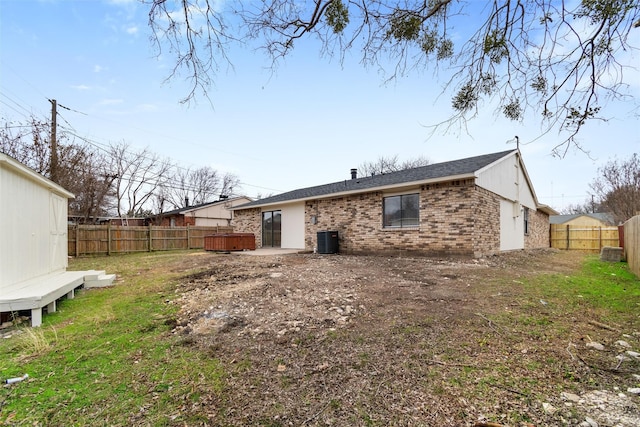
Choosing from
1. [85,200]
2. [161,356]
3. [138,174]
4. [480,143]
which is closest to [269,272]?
[161,356]

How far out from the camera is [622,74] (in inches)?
127

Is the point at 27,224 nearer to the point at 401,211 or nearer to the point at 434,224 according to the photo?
the point at 401,211

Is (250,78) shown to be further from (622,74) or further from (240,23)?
(622,74)

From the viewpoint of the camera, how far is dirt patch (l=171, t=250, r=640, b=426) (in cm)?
214

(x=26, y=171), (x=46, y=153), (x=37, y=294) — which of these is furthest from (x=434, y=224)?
(x=46, y=153)

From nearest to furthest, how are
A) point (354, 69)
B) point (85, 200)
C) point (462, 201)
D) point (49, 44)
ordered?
1. point (354, 69)
2. point (49, 44)
3. point (462, 201)
4. point (85, 200)

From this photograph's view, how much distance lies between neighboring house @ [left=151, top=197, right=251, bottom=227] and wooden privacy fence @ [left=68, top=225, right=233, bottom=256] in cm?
594

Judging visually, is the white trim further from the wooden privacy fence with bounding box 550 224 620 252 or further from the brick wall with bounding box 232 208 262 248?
the wooden privacy fence with bounding box 550 224 620 252

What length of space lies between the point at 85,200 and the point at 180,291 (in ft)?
57.5

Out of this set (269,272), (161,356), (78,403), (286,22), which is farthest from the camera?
(269,272)

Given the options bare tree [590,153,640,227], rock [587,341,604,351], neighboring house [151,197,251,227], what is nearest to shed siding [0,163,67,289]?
rock [587,341,604,351]

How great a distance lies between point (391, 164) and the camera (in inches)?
1453

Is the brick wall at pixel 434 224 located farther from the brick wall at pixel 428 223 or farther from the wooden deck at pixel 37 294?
the wooden deck at pixel 37 294

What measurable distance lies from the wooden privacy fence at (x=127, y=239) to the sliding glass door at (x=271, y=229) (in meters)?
6.77
